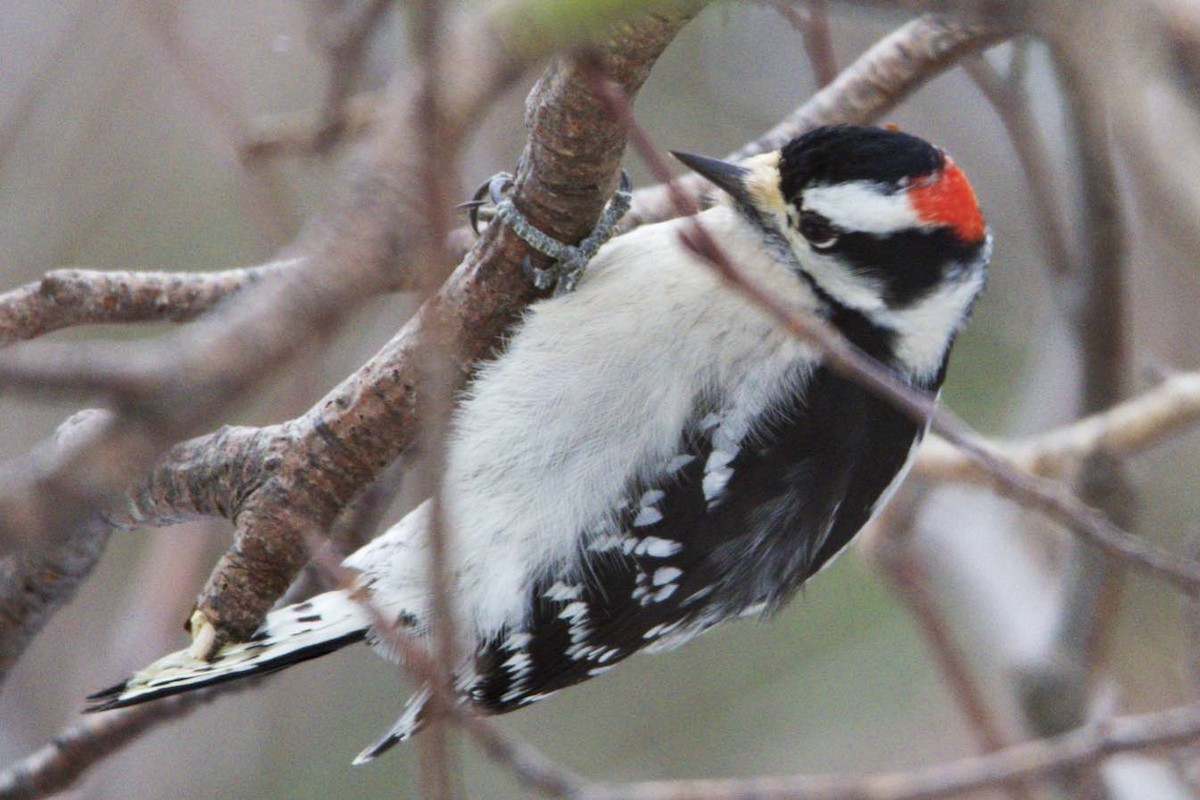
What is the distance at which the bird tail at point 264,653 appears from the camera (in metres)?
1.97

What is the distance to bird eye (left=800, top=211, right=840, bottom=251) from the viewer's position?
2166mm

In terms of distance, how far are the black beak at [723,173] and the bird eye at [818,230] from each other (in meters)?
0.12

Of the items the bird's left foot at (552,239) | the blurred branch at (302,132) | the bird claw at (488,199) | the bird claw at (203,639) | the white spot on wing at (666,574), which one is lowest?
the white spot on wing at (666,574)

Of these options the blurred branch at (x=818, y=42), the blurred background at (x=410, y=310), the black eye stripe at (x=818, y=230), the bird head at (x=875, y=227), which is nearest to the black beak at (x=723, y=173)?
the bird head at (x=875, y=227)

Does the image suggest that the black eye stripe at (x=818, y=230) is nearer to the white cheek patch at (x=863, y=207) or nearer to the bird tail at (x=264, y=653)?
the white cheek patch at (x=863, y=207)

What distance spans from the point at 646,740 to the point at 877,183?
3.84 metres

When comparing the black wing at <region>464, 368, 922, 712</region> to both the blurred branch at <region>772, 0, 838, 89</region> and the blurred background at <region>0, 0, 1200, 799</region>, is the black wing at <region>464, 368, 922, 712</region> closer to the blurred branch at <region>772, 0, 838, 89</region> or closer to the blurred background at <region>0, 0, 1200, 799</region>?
the blurred background at <region>0, 0, 1200, 799</region>

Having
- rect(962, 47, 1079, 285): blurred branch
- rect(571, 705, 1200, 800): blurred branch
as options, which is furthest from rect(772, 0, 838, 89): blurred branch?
rect(571, 705, 1200, 800): blurred branch

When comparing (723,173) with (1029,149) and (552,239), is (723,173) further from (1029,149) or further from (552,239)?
(1029,149)

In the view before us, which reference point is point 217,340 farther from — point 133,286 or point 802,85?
point 802,85

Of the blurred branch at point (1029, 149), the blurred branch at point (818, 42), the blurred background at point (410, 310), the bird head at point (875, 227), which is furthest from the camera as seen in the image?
the blurred background at point (410, 310)

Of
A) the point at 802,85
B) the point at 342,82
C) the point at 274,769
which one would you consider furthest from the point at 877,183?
the point at 274,769

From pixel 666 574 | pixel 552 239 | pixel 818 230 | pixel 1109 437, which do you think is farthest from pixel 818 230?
pixel 1109 437

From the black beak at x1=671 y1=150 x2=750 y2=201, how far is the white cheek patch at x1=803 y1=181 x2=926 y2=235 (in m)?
0.12
